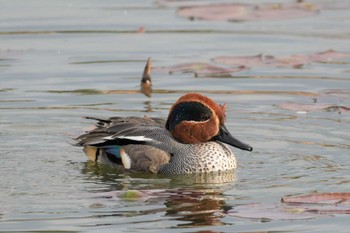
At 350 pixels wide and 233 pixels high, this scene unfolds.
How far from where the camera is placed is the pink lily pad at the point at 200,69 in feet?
53.4

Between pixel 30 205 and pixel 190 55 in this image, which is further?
pixel 190 55

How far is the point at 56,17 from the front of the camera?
64.3ft

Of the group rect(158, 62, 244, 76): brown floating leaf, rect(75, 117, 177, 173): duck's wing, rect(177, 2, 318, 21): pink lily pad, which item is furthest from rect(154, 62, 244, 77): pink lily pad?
rect(75, 117, 177, 173): duck's wing

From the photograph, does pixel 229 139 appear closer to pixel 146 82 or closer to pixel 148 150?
pixel 148 150

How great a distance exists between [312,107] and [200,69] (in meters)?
2.25

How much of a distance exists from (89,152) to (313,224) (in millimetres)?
3395

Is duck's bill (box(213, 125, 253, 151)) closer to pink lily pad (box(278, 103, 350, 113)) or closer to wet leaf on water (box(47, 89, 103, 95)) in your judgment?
pink lily pad (box(278, 103, 350, 113))

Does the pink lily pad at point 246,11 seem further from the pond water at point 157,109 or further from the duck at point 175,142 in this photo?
the duck at point 175,142

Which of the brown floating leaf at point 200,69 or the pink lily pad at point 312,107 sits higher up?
the brown floating leaf at point 200,69

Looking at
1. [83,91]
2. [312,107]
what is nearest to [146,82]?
[83,91]

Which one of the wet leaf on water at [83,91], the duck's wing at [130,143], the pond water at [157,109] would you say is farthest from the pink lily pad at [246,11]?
the duck's wing at [130,143]

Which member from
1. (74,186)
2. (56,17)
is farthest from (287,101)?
(56,17)

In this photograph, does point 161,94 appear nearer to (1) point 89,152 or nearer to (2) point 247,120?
(2) point 247,120

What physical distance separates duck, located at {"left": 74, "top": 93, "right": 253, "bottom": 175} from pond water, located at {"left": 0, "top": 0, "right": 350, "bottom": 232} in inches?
6.9
